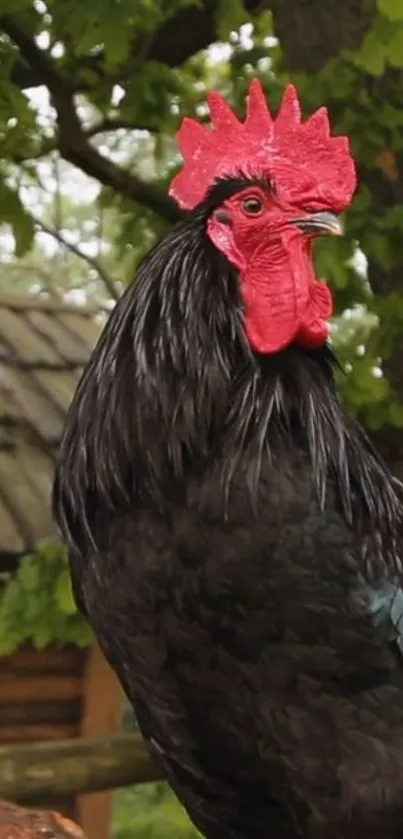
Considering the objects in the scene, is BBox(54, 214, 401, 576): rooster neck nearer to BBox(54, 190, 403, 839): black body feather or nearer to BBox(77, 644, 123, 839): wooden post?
BBox(54, 190, 403, 839): black body feather

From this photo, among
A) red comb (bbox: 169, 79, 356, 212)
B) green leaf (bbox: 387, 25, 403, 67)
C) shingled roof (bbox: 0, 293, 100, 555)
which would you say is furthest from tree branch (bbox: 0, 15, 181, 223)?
red comb (bbox: 169, 79, 356, 212)

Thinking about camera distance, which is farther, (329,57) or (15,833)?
(329,57)

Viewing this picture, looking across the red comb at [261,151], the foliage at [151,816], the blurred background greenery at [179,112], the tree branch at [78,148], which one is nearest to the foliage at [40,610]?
the blurred background greenery at [179,112]

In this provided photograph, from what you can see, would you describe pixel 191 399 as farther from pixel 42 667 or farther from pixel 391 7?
pixel 42 667

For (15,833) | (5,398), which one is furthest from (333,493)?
(5,398)

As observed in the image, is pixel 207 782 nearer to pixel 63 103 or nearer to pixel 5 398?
pixel 63 103

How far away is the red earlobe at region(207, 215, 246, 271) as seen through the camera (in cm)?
145

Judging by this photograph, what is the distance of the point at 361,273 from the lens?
2.67m

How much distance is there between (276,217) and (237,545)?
40 centimetres

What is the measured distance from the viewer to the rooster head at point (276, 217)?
1.46 m

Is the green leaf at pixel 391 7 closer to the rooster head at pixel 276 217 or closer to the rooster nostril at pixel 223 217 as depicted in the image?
the rooster head at pixel 276 217

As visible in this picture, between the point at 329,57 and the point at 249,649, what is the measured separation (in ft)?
5.02

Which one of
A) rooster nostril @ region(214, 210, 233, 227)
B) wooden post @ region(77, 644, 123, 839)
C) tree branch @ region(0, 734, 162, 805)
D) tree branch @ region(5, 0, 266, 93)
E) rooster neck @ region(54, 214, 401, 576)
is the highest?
tree branch @ region(5, 0, 266, 93)

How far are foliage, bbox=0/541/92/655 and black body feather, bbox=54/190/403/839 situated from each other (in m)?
0.81
